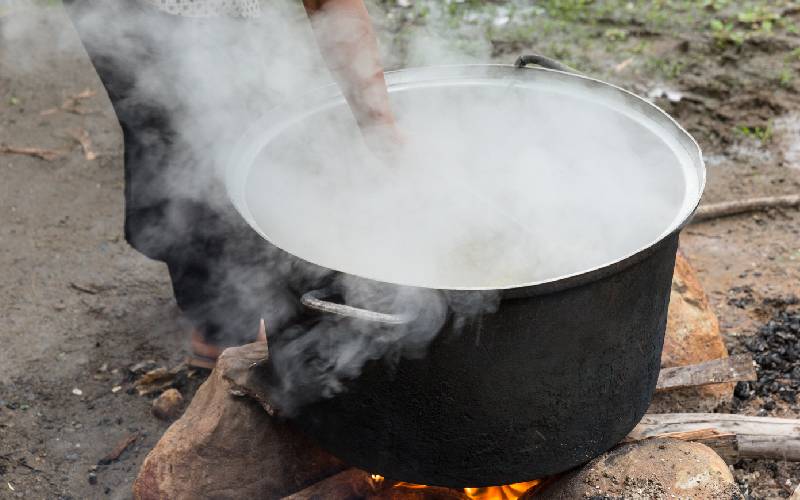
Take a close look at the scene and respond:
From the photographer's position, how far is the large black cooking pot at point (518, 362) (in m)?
1.87

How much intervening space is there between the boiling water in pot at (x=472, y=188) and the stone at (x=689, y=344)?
47 cm

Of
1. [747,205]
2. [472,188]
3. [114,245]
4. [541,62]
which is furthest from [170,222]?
[747,205]

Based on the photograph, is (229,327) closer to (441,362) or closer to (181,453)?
(181,453)

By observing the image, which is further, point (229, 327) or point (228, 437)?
point (229, 327)

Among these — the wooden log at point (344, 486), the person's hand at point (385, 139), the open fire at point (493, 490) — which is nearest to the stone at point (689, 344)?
the open fire at point (493, 490)

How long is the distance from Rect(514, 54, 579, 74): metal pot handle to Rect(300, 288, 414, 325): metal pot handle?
1058 mm

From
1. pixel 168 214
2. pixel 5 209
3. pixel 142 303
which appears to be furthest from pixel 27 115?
pixel 168 214

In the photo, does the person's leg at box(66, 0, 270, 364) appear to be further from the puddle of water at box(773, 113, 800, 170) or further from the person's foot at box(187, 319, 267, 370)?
the puddle of water at box(773, 113, 800, 170)

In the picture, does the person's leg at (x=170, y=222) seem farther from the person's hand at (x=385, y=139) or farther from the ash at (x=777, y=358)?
the ash at (x=777, y=358)

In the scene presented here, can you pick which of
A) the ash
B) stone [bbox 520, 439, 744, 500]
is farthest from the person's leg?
the ash

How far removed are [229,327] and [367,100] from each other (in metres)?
1.37

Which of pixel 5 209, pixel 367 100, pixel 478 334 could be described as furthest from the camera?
pixel 5 209

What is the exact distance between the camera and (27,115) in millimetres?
5059

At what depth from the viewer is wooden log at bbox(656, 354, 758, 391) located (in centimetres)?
268
